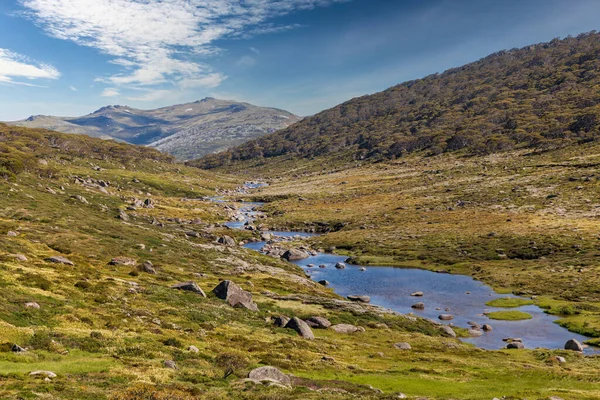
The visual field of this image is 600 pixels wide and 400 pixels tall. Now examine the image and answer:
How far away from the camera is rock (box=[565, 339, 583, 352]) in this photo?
51938 millimetres

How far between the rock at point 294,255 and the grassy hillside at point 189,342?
23.3 m

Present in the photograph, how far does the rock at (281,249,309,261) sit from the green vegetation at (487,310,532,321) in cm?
5508

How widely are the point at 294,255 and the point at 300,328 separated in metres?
62.6

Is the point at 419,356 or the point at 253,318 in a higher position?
the point at 253,318

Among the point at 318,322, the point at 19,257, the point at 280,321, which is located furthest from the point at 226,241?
the point at 280,321

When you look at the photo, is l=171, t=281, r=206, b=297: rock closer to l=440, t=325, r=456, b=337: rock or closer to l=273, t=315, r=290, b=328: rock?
l=273, t=315, r=290, b=328: rock

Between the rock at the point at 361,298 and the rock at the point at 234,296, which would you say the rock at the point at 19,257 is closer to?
the rock at the point at 234,296

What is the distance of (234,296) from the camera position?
5878 centimetres

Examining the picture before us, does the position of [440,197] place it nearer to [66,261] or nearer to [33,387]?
[66,261]

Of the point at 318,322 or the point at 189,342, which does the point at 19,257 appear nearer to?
the point at 189,342

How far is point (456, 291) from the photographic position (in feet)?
275

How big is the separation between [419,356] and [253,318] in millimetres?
21736

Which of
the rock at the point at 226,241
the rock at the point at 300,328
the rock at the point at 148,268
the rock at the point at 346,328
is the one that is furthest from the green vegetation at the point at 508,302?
the rock at the point at 226,241

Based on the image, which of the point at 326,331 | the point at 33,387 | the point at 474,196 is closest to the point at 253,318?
the point at 326,331
